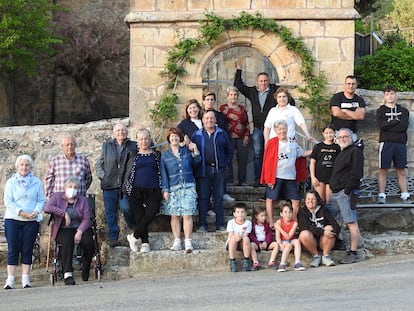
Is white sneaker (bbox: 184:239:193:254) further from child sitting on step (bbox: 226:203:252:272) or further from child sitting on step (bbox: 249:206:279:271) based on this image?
child sitting on step (bbox: 249:206:279:271)

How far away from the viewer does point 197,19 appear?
1092 cm

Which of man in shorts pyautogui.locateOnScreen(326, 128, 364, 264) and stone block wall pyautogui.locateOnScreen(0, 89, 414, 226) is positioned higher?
stone block wall pyautogui.locateOnScreen(0, 89, 414, 226)

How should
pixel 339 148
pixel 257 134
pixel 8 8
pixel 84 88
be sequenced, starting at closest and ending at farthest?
pixel 339 148 → pixel 257 134 → pixel 8 8 → pixel 84 88

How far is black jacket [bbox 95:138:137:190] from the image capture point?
9.16 m

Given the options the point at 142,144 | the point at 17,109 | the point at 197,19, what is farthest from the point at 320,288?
the point at 17,109

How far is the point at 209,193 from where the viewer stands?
9.34 meters

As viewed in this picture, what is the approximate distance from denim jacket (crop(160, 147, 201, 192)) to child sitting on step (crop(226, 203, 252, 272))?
793 mm

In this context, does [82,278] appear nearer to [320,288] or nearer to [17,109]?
[320,288]

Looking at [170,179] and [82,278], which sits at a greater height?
[170,179]

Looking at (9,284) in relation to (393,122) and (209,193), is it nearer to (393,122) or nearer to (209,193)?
(209,193)

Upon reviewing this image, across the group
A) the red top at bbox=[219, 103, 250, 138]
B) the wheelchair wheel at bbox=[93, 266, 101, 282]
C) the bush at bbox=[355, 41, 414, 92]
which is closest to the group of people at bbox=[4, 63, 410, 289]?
the wheelchair wheel at bbox=[93, 266, 101, 282]

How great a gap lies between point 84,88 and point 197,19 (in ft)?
33.8

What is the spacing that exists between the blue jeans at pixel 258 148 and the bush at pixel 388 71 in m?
4.32

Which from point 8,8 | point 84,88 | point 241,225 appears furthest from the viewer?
point 84,88
